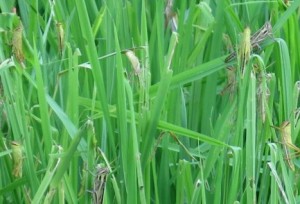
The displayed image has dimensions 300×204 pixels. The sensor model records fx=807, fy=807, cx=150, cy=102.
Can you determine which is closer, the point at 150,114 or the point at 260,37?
the point at 150,114

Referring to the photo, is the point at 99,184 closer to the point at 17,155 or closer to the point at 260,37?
the point at 17,155

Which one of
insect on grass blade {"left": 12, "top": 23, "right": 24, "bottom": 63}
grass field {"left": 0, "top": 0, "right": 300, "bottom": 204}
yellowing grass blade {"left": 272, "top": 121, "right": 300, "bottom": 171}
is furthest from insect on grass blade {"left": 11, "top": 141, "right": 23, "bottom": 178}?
yellowing grass blade {"left": 272, "top": 121, "right": 300, "bottom": 171}

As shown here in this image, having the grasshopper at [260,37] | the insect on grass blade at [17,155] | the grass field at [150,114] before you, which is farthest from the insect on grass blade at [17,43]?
the grasshopper at [260,37]

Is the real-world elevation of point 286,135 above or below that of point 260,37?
below

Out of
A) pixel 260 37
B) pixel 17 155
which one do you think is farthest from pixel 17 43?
pixel 260 37

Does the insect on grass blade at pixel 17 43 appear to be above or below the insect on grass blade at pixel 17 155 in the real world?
above

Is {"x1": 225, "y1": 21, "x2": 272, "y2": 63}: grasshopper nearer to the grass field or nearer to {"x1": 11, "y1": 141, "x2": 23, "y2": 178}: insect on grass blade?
the grass field

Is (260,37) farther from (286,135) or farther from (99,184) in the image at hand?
(99,184)

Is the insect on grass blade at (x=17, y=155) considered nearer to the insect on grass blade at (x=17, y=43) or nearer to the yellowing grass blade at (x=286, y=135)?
the insect on grass blade at (x=17, y=43)

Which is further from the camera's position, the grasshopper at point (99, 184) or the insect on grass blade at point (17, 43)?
the insect on grass blade at point (17, 43)
